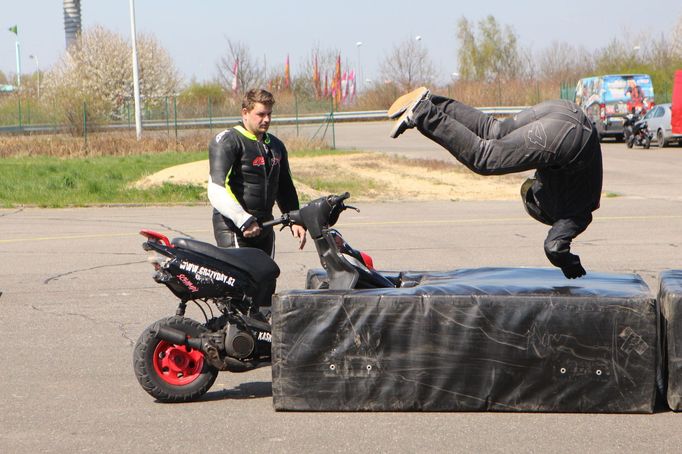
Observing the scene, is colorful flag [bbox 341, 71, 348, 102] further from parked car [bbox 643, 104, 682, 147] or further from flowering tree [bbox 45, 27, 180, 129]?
parked car [bbox 643, 104, 682, 147]

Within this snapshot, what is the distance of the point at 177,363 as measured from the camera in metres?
6.23

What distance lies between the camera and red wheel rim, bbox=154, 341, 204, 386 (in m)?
6.16

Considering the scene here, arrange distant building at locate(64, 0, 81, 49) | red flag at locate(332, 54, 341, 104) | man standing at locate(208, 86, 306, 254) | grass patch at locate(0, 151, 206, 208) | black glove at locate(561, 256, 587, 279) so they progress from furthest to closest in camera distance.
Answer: red flag at locate(332, 54, 341, 104)
distant building at locate(64, 0, 81, 49)
grass patch at locate(0, 151, 206, 208)
man standing at locate(208, 86, 306, 254)
black glove at locate(561, 256, 587, 279)

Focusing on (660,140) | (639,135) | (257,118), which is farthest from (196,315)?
(639,135)

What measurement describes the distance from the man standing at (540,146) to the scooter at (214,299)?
71 cm

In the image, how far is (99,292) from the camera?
10.5 metres

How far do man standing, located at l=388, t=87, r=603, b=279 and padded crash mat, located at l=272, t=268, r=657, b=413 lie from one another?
0.62 meters

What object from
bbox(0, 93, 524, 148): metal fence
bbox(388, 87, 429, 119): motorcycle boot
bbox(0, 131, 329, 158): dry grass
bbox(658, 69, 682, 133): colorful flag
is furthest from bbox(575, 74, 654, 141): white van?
bbox(388, 87, 429, 119): motorcycle boot

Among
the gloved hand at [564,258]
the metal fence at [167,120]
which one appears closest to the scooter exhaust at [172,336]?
the gloved hand at [564,258]

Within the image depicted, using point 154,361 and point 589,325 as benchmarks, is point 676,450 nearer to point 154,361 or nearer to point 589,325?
point 589,325

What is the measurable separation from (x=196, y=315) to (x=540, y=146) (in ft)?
13.8

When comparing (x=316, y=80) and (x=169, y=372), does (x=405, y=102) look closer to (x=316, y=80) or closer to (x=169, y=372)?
(x=169, y=372)

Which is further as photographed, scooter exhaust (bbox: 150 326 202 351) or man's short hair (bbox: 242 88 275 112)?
man's short hair (bbox: 242 88 275 112)

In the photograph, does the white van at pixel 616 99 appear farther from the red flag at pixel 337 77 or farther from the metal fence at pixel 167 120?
the red flag at pixel 337 77
